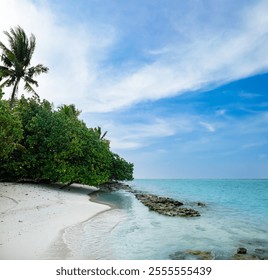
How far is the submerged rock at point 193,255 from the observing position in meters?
7.79

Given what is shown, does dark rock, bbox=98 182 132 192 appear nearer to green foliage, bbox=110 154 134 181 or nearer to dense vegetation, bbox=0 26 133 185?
green foliage, bbox=110 154 134 181

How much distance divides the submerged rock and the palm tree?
1748 centimetres

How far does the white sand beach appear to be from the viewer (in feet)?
22.6

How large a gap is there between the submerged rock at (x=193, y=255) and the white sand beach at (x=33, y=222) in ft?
9.66

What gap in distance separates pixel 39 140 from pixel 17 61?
19.4ft

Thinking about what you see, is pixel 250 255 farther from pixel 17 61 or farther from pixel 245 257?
pixel 17 61

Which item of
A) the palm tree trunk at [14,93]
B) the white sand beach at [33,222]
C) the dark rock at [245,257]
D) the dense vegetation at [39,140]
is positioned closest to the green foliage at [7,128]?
the white sand beach at [33,222]

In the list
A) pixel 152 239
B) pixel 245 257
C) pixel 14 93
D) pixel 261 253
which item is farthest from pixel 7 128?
pixel 261 253

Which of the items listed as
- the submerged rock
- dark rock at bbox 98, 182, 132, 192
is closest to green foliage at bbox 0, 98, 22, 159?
the submerged rock

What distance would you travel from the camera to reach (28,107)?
21.3 metres

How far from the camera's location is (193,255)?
26.3 ft

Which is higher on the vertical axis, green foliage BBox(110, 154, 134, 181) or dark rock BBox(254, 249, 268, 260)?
green foliage BBox(110, 154, 134, 181)

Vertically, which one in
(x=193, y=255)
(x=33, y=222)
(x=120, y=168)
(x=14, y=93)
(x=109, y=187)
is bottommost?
(x=193, y=255)

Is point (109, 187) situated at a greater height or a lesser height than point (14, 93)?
lesser
